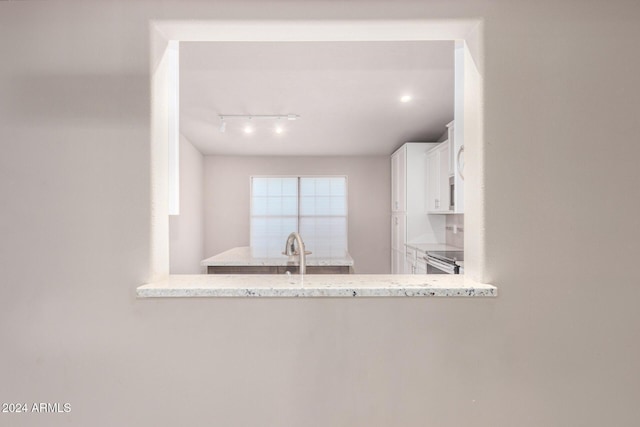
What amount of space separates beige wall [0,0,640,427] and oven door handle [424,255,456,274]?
1.78 m

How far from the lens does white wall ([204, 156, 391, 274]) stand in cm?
577

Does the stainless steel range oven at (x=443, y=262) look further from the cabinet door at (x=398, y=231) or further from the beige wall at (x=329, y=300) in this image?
the beige wall at (x=329, y=300)

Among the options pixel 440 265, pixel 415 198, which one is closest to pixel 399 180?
pixel 415 198

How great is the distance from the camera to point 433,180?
4.00m

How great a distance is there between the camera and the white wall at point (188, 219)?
15.1 ft

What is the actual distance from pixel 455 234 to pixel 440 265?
1.15 metres

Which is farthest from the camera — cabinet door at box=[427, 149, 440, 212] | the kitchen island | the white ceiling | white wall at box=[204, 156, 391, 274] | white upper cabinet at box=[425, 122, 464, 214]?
white wall at box=[204, 156, 391, 274]

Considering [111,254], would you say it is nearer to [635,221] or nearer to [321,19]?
[321,19]

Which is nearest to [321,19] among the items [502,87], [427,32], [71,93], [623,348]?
[427,32]

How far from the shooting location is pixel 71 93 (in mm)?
993

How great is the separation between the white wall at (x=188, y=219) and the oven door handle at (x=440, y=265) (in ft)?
11.2

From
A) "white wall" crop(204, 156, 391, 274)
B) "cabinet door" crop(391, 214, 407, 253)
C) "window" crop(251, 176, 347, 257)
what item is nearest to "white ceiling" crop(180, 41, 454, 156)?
"white wall" crop(204, 156, 391, 274)

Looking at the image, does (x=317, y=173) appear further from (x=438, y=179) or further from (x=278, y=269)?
(x=278, y=269)

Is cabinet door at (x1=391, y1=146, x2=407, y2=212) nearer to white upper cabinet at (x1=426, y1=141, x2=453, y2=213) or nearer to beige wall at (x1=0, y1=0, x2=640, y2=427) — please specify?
white upper cabinet at (x1=426, y1=141, x2=453, y2=213)
